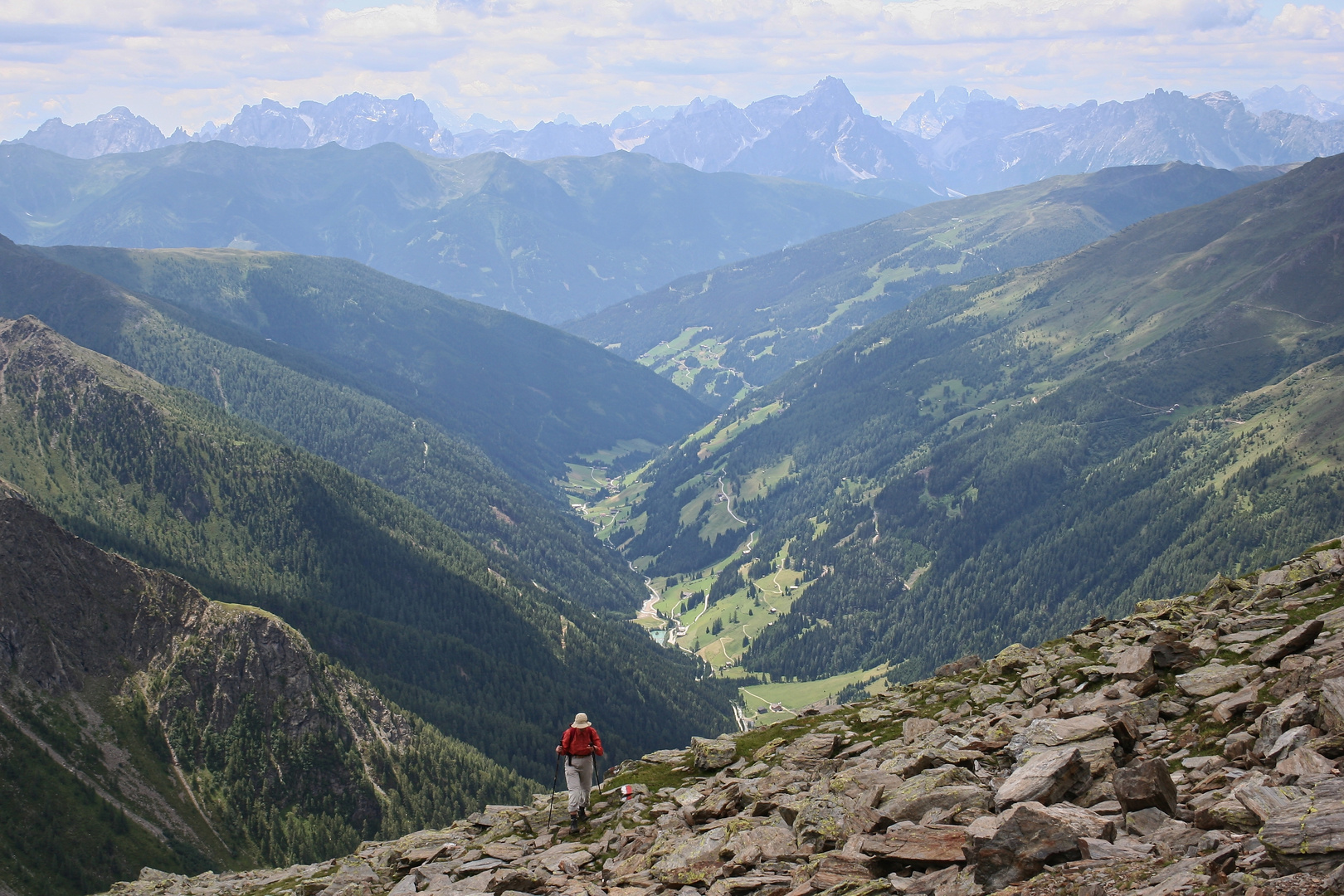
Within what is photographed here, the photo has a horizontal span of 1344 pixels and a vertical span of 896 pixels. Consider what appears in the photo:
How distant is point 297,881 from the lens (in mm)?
70812

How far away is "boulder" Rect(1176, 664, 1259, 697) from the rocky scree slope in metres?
0.13

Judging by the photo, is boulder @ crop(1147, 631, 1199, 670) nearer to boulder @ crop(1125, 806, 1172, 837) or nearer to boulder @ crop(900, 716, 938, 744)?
boulder @ crop(900, 716, 938, 744)

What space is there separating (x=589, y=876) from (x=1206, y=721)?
27218mm

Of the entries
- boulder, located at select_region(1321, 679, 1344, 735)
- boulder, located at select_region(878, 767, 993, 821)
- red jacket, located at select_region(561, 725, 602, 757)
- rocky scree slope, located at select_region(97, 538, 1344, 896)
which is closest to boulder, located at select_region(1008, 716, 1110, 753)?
rocky scree slope, located at select_region(97, 538, 1344, 896)

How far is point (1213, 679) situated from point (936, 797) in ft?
58.8

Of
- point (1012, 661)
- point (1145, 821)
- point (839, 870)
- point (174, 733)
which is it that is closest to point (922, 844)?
point (839, 870)

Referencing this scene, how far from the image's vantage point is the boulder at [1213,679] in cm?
4294

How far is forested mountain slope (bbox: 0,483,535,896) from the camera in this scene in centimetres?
12962

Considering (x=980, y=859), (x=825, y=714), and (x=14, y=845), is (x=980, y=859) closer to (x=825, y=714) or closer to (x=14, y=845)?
(x=825, y=714)

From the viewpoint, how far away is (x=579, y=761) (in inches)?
1907

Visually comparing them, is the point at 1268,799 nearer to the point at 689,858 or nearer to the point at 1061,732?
the point at 1061,732

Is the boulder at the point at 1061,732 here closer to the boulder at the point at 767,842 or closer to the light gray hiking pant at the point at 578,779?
the boulder at the point at 767,842

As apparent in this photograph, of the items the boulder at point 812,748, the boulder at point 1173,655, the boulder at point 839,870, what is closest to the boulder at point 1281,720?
the boulder at point 839,870

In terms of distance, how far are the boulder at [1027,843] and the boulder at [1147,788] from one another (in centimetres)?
173
